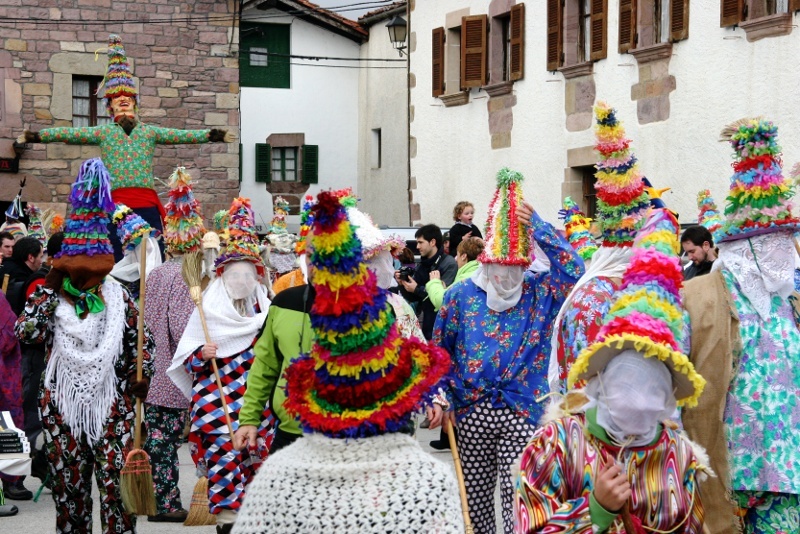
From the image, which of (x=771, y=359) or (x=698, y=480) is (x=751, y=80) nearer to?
(x=771, y=359)

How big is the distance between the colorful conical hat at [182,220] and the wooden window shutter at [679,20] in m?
9.08

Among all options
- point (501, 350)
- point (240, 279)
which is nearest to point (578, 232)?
point (240, 279)

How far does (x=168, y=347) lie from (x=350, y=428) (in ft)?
18.5

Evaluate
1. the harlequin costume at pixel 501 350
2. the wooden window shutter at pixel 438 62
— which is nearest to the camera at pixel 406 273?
the harlequin costume at pixel 501 350

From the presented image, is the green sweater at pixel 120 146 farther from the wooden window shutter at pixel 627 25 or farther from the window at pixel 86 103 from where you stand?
the window at pixel 86 103

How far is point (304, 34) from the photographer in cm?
3100

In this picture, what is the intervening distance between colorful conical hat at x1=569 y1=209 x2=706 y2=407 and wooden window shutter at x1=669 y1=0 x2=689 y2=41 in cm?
1295

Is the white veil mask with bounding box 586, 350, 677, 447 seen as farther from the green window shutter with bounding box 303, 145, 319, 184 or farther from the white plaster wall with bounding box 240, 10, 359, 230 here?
the green window shutter with bounding box 303, 145, 319, 184

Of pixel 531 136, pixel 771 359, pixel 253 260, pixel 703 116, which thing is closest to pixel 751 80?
pixel 703 116

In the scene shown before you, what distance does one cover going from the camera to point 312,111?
3158 centimetres

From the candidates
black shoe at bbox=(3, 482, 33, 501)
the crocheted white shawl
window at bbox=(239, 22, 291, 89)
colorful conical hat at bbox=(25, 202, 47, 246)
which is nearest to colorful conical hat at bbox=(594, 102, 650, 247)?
the crocheted white shawl

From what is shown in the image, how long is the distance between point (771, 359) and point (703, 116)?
1165 centimetres

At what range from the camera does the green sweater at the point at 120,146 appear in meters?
12.2

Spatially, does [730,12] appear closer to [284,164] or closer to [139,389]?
[139,389]
